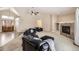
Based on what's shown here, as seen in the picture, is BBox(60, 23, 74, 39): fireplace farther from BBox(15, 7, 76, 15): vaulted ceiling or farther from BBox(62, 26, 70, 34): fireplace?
BBox(15, 7, 76, 15): vaulted ceiling

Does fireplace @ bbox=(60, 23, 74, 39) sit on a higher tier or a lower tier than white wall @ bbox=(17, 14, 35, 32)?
lower

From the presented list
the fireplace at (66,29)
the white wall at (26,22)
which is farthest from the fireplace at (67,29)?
the white wall at (26,22)

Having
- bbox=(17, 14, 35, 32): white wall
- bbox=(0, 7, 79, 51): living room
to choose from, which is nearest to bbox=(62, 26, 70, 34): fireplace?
bbox=(0, 7, 79, 51): living room

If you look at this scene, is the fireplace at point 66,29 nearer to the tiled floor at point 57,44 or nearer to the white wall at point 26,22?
the tiled floor at point 57,44

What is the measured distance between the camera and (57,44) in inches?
54.1

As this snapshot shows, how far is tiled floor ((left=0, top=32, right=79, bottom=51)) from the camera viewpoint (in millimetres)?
1317

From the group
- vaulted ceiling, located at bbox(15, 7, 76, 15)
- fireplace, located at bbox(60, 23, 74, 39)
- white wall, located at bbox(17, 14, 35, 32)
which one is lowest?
fireplace, located at bbox(60, 23, 74, 39)

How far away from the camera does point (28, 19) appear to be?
143cm

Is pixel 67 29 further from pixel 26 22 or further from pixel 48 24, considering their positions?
pixel 26 22

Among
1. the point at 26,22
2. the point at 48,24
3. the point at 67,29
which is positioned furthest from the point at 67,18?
the point at 26,22

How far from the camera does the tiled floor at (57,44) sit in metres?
1.32

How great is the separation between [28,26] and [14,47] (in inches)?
12.4
